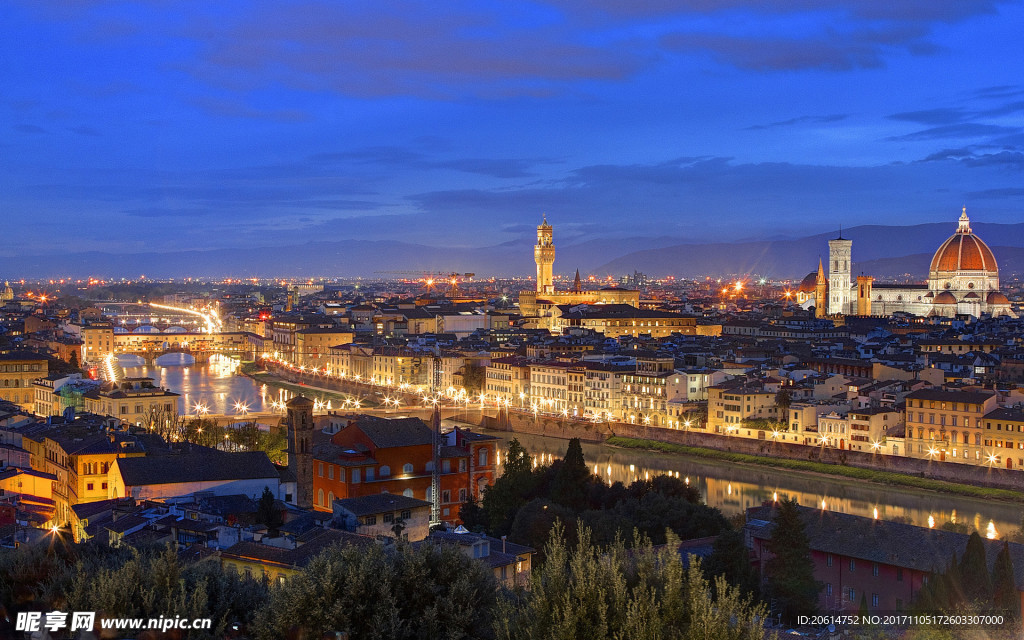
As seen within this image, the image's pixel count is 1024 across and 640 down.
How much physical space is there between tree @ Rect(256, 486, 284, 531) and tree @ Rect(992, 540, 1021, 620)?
15.8 feet

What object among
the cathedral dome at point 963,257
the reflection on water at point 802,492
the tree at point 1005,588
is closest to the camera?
the tree at point 1005,588

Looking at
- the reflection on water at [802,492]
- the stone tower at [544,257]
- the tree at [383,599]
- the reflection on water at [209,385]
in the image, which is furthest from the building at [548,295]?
the tree at [383,599]

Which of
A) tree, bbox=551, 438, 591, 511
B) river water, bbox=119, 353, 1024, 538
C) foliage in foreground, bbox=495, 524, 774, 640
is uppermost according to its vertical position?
foliage in foreground, bbox=495, 524, 774, 640

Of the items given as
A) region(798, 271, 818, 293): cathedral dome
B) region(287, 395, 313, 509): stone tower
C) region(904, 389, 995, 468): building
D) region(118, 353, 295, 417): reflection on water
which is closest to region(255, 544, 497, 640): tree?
region(287, 395, 313, 509): stone tower

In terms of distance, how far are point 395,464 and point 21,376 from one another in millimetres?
11985

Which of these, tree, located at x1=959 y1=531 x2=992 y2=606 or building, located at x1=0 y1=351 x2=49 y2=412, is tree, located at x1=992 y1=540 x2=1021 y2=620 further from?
building, located at x1=0 y1=351 x2=49 y2=412

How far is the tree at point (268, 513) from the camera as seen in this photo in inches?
342

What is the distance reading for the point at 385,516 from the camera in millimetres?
8906

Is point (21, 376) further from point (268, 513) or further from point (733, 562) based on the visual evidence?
point (733, 562)

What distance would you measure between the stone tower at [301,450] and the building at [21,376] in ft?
35.7

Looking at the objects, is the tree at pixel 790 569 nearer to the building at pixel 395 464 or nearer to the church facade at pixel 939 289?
the building at pixel 395 464

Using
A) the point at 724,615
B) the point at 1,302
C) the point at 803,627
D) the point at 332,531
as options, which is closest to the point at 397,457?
the point at 332,531

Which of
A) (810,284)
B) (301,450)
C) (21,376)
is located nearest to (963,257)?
(810,284)

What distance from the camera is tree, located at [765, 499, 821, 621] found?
7.79m
